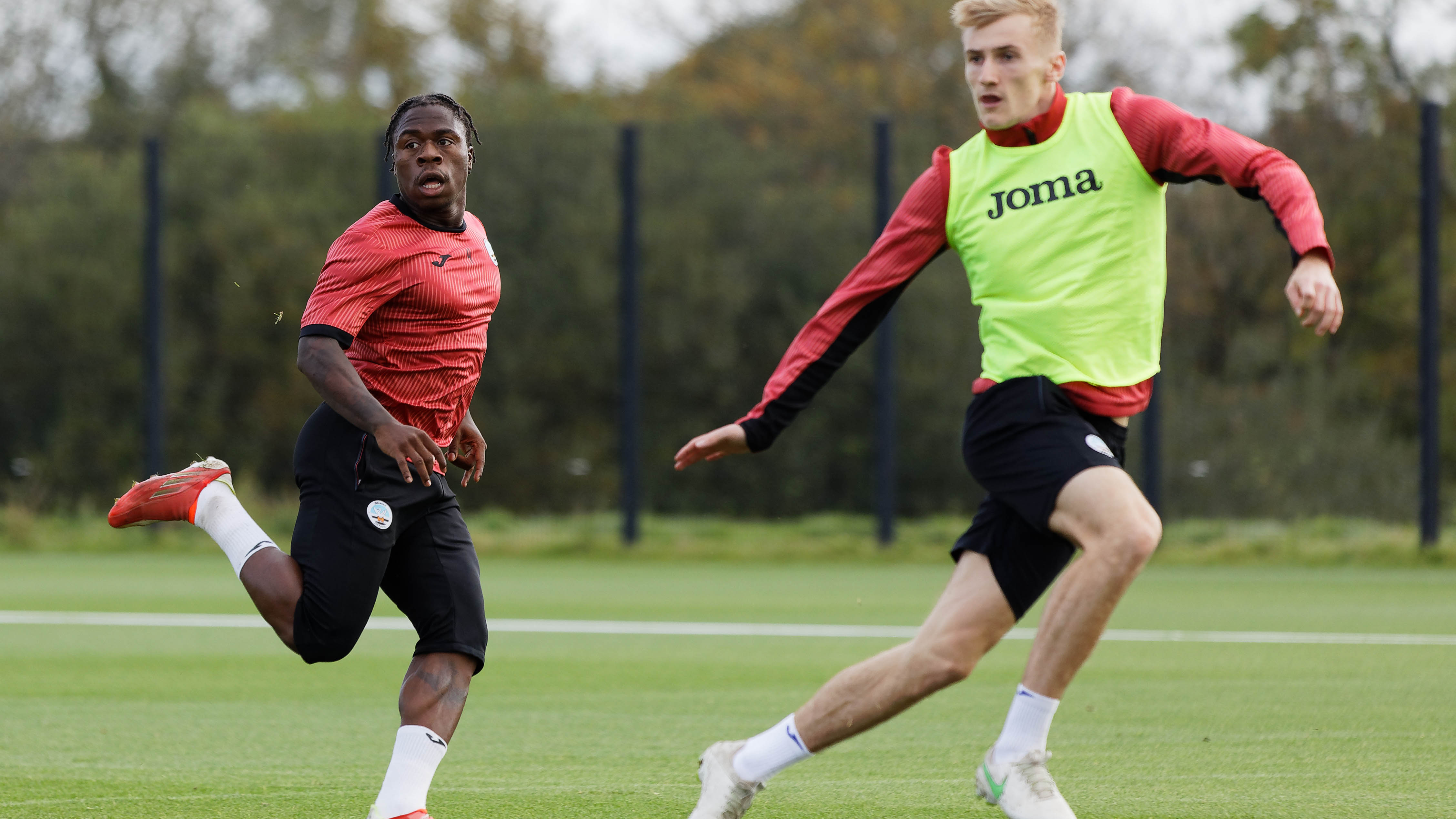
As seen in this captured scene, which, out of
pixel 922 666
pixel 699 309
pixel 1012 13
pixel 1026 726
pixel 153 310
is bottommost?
pixel 153 310

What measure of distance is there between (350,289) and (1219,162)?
7.22 ft

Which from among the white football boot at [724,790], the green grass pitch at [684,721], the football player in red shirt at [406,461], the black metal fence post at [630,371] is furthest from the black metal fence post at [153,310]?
the white football boot at [724,790]

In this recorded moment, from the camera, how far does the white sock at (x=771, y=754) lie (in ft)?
14.7

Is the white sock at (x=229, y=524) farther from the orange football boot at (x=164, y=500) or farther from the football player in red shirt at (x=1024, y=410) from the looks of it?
the football player in red shirt at (x=1024, y=410)

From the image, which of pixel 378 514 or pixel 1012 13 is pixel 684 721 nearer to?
pixel 378 514

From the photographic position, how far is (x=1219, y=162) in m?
4.34

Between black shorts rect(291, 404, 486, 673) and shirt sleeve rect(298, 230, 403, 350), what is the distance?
9.9 inches

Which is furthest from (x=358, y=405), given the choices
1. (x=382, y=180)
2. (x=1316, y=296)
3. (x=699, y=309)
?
(x=382, y=180)

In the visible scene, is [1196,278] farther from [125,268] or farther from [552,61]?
[552,61]

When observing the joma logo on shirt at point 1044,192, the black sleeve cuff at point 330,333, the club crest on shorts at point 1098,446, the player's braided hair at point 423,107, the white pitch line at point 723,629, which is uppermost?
the player's braided hair at point 423,107

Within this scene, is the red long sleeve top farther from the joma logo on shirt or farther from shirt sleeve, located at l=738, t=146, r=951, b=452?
the joma logo on shirt

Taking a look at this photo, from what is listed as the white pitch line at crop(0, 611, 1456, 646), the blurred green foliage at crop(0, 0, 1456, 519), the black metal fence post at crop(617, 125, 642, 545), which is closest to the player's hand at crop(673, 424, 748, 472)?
the white pitch line at crop(0, 611, 1456, 646)

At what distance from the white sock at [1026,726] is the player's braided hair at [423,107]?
2.05 meters

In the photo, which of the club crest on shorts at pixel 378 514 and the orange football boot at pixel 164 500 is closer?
the club crest on shorts at pixel 378 514
